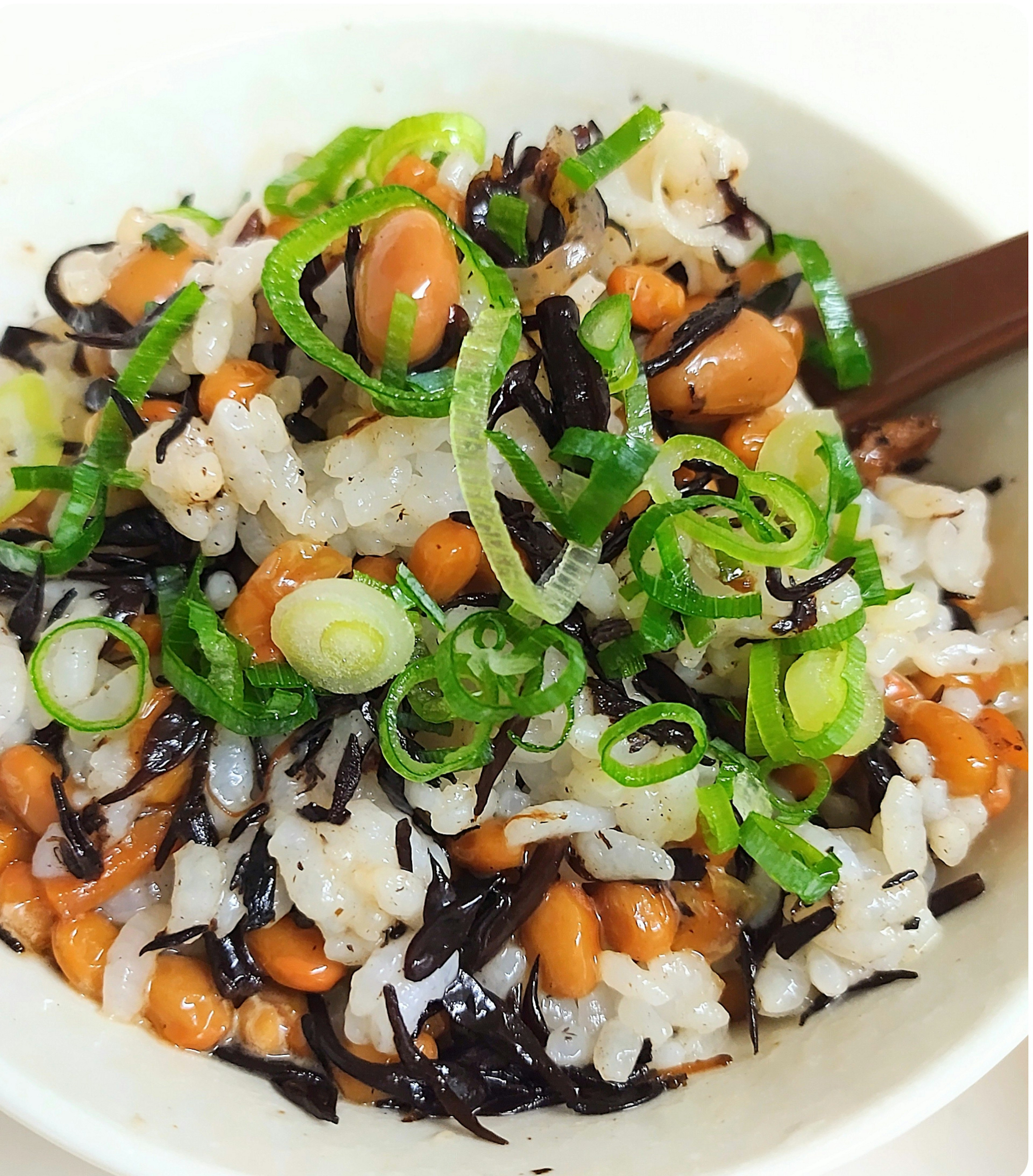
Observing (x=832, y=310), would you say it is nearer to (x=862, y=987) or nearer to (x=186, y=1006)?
(x=862, y=987)

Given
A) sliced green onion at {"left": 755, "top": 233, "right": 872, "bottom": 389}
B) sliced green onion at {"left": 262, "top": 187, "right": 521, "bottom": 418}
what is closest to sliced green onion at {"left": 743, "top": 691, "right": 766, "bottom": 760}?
sliced green onion at {"left": 262, "top": 187, "right": 521, "bottom": 418}

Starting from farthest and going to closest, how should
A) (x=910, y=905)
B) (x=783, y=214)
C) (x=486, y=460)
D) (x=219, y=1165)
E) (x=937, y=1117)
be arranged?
(x=783, y=214)
(x=937, y=1117)
(x=910, y=905)
(x=486, y=460)
(x=219, y=1165)

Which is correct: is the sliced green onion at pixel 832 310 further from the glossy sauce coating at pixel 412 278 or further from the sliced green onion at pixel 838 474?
the glossy sauce coating at pixel 412 278

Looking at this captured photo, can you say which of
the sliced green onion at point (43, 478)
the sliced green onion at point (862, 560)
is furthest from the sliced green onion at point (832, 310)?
the sliced green onion at point (43, 478)

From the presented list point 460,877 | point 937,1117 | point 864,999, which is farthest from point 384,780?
point 937,1117

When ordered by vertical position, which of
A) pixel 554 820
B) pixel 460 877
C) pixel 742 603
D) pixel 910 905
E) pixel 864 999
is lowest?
pixel 864 999

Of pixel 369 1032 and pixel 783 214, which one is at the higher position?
pixel 783 214

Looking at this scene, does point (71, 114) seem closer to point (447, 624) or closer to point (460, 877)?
point (447, 624)

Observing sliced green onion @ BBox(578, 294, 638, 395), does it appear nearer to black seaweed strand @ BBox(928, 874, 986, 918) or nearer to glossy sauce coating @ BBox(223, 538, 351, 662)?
glossy sauce coating @ BBox(223, 538, 351, 662)
